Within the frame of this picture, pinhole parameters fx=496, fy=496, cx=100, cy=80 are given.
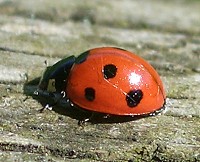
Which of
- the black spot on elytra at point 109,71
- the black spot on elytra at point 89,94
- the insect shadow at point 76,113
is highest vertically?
the black spot on elytra at point 109,71

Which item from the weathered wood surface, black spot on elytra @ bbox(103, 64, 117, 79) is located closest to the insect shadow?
the weathered wood surface

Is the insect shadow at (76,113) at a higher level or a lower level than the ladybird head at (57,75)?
lower

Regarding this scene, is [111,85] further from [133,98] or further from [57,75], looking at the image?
[57,75]

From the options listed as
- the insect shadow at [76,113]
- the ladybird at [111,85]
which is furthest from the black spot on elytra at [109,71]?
the insect shadow at [76,113]

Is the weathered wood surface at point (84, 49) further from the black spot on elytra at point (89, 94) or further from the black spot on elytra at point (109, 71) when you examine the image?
the black spot on elytra at point (109, 71)

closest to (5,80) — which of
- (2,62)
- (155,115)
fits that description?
(2,62)

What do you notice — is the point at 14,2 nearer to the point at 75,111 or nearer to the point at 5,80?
the point at 5,80
